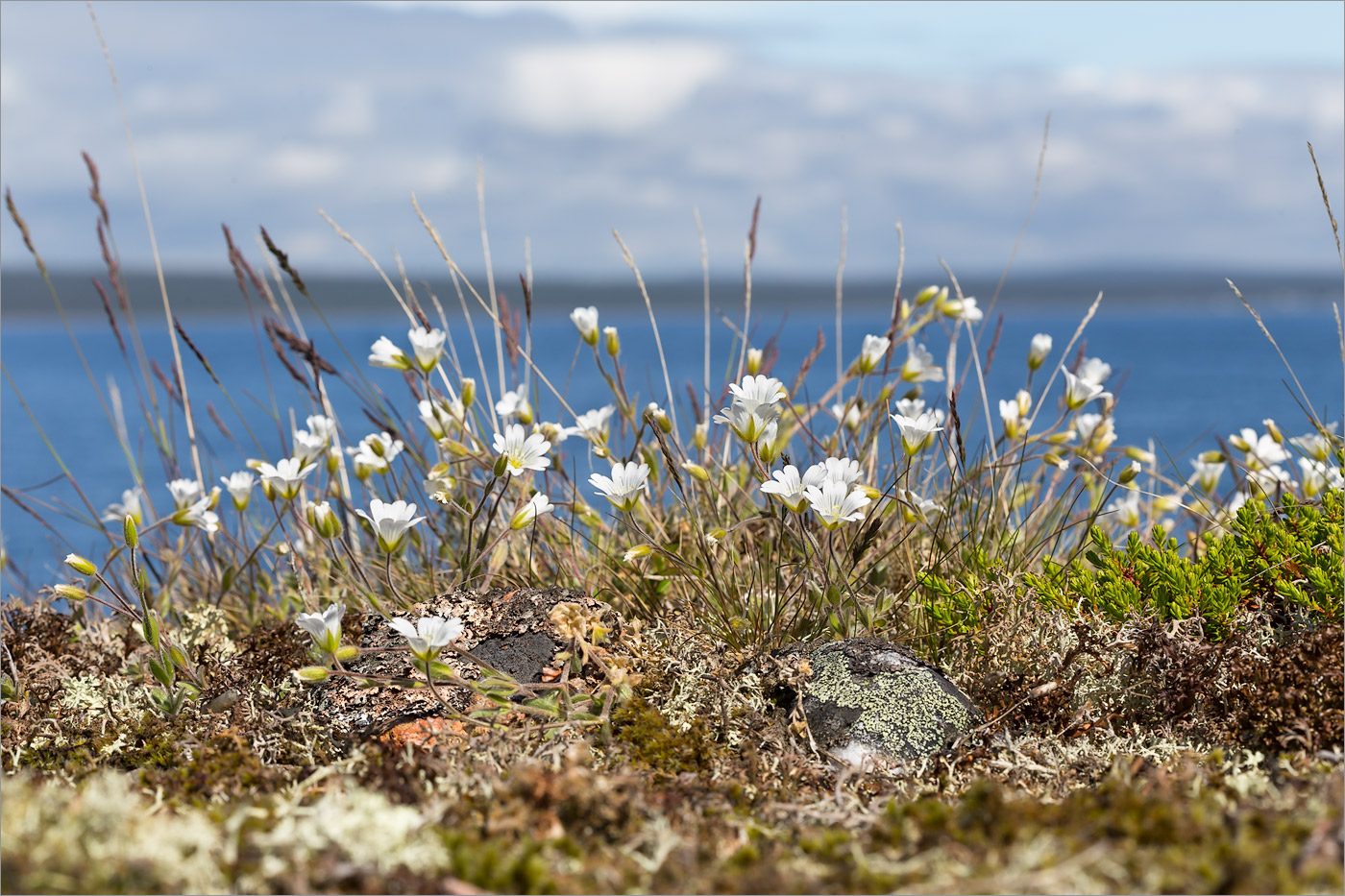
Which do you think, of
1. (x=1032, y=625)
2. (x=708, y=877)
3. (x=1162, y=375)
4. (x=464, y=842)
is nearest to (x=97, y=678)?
(x=464, y=842)

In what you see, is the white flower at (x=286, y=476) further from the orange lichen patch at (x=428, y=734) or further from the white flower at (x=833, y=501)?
the white flower at (x=833, y=501)

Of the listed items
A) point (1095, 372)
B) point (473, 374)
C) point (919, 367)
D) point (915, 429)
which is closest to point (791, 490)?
point (915, 429)

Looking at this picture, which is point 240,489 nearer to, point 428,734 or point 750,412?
point 428,734

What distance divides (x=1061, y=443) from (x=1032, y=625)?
1116mm

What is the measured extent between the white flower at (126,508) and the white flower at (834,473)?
2467 mm

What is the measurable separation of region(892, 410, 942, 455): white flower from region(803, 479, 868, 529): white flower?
319 mm

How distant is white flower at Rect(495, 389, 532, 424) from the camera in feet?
10.9

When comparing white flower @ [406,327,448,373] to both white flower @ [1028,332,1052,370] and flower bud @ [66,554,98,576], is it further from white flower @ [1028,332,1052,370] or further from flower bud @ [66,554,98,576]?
white flower @ [1028,332,1052,370]

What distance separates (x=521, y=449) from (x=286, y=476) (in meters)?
0.74

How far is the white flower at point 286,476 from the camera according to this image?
3037 millimetres

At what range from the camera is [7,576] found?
437 cm

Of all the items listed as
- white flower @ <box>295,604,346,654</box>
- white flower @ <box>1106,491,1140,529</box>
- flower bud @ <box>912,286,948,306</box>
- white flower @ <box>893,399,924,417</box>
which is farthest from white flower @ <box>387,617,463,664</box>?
white flower @ <box>1106,491,1140,529</box>

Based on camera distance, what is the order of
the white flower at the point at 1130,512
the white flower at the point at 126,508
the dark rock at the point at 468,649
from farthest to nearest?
the white flower at the point at 1130,512
the white flower at the point at 126,508
the dark rock at the point at 468,649

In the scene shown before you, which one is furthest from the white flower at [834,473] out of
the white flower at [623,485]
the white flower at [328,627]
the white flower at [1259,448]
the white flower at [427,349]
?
the white flower at [1259,448]
